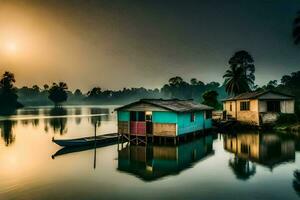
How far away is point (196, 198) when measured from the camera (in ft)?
53.5

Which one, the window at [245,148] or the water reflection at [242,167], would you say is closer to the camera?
the water reflection at [242,167]

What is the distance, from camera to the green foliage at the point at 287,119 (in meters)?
44.8

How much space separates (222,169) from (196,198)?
752cm

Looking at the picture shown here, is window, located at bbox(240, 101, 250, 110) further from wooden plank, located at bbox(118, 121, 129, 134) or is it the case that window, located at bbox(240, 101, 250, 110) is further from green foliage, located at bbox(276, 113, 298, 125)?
wooden plank, located at bbox(118, 121, 129, 134)

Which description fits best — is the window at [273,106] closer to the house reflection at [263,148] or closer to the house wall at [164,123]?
the house reflection at [263,148]

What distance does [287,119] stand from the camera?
148 feet

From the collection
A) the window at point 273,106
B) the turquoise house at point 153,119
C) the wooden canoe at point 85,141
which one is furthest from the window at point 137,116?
the window at point 273,106

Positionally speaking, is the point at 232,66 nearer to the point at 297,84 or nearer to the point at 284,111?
the point at 297,84

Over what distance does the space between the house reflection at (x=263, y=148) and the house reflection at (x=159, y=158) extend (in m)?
3.12

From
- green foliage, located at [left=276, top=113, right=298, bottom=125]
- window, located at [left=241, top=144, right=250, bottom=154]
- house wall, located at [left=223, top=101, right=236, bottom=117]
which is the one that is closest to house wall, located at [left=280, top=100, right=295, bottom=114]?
green foliage, located at [left=276, top=113, right=298, bottom=125]

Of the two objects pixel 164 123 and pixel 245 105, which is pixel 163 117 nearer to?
pixel 164 123

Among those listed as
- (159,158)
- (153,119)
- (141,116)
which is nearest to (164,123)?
(153,119)

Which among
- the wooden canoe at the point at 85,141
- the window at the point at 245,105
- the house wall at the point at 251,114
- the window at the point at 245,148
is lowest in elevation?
the window at the point at 245,148

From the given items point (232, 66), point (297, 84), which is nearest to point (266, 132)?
point (232, 66)
